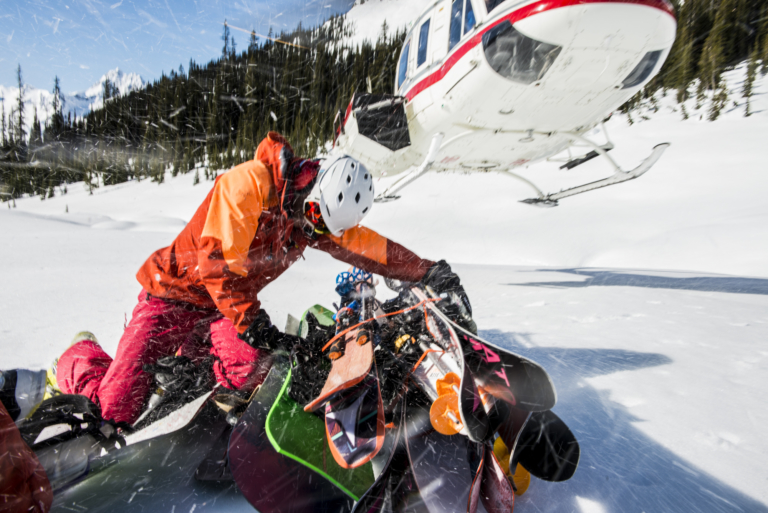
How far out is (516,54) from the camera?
12.3 ft

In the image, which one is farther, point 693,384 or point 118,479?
point 693,384

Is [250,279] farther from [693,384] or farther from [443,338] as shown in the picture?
[693,384]

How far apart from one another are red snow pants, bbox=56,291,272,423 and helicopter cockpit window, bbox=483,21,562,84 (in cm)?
391

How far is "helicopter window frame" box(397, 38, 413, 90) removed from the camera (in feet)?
17.9

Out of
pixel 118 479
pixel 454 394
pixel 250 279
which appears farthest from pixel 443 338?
pixel 118 479

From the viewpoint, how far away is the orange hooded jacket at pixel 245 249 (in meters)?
1.71

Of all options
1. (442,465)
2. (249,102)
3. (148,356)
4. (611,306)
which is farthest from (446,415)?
(249,102)

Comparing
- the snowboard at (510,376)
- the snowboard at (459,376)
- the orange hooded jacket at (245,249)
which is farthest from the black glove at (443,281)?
the snowboard at (510,376)

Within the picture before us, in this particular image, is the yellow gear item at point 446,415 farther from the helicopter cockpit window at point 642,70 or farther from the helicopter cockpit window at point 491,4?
the helicopter cockpit window at point 642,70

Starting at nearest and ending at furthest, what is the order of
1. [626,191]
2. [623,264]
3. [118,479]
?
[118,479]
[623,264]
[626,191]

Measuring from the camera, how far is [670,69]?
64.8 feet

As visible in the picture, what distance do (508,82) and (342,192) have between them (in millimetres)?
3316

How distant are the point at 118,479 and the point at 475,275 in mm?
4482

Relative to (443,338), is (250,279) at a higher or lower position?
higher
